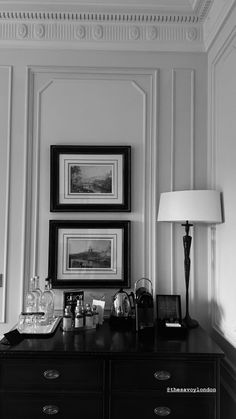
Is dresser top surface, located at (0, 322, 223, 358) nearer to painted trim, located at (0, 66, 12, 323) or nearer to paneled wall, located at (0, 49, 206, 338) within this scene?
paneled wall, located at (0, 49, 206, 338)

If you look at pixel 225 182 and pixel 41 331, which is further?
pixel 225 182

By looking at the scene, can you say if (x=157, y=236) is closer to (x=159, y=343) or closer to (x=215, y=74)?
(x=159, y=343)

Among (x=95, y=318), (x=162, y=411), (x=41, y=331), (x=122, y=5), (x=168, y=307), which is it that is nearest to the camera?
(x=162, y=411)

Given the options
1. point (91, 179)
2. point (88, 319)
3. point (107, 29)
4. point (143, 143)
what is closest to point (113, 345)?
point (88, 319)

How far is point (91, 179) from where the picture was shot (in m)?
2.06

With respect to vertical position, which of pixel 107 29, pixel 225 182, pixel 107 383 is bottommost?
pixel 107 383

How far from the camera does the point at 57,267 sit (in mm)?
2027

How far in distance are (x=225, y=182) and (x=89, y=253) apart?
35.4 inches

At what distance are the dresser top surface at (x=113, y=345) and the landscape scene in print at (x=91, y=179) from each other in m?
0.82

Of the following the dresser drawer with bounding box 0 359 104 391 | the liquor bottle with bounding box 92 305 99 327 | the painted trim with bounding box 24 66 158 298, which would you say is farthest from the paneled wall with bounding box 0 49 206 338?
the dresser drawer with bounding box 0 359 104 391

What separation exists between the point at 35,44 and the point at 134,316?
1.77 metres

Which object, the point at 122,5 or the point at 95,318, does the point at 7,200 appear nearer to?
the point at 95,318

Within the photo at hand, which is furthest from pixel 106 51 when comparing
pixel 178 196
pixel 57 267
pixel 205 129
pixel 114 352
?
pixel 114 352

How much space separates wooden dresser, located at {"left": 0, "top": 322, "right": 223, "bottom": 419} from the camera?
1.44 m
